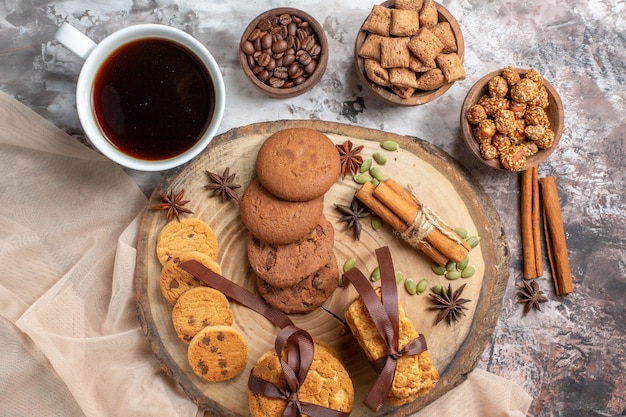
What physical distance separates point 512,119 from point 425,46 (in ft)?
1.60

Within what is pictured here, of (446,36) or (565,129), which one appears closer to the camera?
(446,36)

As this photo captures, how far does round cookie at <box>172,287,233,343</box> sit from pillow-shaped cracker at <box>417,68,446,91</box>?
124 centimetres

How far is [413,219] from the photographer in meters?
2.34

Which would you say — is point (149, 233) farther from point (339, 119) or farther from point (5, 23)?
point (5, 23)

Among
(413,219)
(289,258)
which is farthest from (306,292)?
(413,219)

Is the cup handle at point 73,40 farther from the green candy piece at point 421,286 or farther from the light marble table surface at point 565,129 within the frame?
the green candy piece at point 421,286

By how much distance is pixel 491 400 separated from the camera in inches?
99.7

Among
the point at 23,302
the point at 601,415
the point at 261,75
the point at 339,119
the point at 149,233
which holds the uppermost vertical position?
the point at 261,75

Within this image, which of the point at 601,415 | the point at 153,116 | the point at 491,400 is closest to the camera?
the point at 153,116

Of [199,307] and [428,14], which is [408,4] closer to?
[428,14]

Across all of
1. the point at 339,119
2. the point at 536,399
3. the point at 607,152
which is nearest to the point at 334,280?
the point at 339,119

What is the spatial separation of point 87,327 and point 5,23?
147 centimetres

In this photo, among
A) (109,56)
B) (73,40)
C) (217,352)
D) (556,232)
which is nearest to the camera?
(73,40)

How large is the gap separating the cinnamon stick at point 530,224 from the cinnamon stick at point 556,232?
44mm
